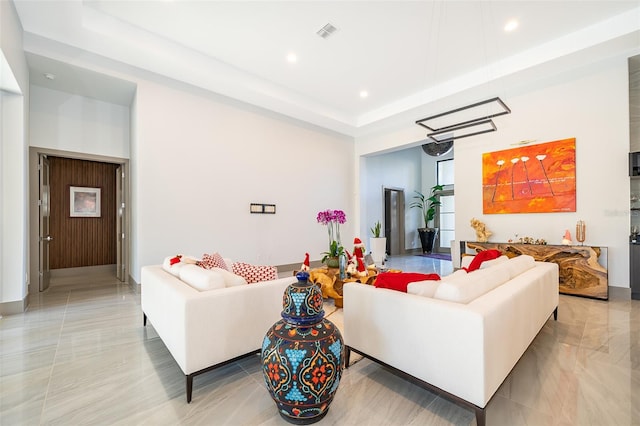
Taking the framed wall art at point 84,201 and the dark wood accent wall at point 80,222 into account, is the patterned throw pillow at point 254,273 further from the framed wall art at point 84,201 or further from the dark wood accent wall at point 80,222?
the framed wall art at point 84,201

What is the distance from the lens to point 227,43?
14.1ft

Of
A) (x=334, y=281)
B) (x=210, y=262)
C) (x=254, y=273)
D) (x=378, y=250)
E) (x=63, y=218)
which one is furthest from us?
(x=378, y=250)

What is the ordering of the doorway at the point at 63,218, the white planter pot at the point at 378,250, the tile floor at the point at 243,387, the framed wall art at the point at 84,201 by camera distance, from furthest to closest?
1. the white planter pot at the point at 378,250
2. the framed wall art at the point at 84,201
3. the doorway at the point at 63,218
4. the tile floor at the point at 243,387

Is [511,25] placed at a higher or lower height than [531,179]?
higher

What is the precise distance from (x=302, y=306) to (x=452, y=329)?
83 centimetres

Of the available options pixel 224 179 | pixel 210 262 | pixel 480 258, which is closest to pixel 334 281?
pixel 210 262

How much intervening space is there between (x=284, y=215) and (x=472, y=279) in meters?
4.94

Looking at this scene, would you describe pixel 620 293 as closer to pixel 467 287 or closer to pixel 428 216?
pixel 467 287

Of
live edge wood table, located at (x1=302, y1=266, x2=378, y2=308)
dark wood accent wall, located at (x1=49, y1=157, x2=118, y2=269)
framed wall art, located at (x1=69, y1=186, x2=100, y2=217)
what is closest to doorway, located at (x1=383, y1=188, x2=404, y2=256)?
live edge wood table, located at (x1=302, y1=266, x2=378, y2=308)

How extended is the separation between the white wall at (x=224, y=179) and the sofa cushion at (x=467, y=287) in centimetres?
447

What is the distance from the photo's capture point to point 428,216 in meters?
9.78

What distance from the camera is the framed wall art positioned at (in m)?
6.17

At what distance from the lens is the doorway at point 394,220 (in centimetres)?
935

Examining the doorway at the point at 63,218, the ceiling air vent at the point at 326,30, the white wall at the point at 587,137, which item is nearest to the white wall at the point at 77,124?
the doorway at the point at 63,218
